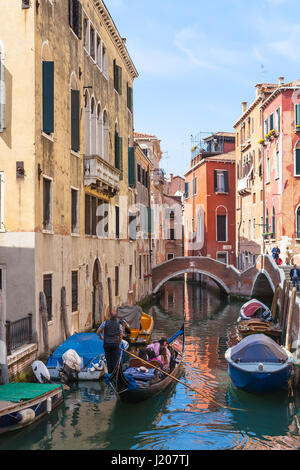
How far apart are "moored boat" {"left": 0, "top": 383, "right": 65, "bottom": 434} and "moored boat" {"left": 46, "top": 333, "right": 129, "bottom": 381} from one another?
4.56 ft

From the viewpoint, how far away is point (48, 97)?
34.6 ft

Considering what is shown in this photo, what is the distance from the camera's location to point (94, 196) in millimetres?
15016

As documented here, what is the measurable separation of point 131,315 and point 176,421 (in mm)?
6877

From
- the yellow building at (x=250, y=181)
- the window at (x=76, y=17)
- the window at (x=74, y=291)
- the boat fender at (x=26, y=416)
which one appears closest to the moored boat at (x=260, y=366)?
the boat fender at (x=26, y=416)

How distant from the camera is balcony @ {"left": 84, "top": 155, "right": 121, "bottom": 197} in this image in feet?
45.5

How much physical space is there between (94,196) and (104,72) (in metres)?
4.11

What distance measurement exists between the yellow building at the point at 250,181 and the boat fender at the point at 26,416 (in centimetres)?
1836

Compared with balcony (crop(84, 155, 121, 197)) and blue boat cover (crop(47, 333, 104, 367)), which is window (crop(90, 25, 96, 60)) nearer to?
balcony (crop(84, 155, 121, 197))

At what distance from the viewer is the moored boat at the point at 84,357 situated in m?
10.2

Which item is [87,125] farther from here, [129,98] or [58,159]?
[129,98]

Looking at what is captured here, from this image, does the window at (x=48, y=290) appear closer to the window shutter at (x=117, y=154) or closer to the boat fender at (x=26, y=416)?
the boat fender at (x=26, y=416)

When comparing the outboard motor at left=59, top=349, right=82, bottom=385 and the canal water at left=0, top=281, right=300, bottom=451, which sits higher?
the outboard motor at left=59, top=349, right=82, bottom=385

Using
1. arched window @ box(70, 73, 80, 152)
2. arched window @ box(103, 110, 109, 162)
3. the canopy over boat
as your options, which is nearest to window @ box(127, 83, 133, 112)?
arched window @ box(103, 110, 109, 162)

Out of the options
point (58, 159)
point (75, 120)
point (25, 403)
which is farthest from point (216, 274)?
point (25, 403)
